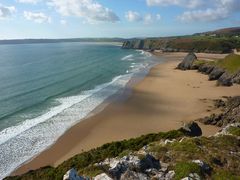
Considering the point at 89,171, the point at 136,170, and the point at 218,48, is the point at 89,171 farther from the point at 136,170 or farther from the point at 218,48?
the point at 218,48

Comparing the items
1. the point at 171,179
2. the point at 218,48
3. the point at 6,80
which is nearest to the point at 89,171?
the point at 171,179

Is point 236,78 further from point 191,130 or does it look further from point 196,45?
point 196,45

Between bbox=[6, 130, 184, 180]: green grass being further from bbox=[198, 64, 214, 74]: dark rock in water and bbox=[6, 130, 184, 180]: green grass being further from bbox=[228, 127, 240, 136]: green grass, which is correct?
bbox=[198, 64, 214, 74]: dark rock in water

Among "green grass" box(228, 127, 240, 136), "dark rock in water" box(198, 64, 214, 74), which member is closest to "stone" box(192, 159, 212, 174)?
"green grass" box(228, 127, 240, 136)

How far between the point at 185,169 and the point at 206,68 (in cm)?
5945

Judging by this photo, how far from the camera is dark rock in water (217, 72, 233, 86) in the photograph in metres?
53.9

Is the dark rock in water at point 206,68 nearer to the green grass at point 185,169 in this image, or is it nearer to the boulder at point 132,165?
the boulder at point 132,165

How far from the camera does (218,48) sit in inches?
5236

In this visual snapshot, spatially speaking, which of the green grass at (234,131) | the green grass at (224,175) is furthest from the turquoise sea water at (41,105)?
the green grass at (224,175)

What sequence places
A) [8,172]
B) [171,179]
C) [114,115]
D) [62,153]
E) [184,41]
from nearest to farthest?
[171,179]
[8,172]
[62,153]
[114,115]
[184,41]

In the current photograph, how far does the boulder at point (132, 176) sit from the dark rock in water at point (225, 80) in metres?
43.1

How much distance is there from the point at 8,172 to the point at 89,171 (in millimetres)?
12056

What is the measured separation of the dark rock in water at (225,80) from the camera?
53.9 metres

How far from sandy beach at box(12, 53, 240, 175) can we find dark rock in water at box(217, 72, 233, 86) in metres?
1.21
